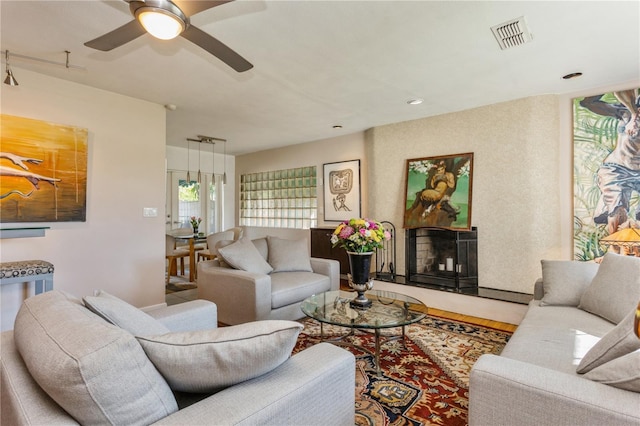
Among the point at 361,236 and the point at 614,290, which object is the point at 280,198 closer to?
the point at 361,236

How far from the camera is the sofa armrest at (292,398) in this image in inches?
35.1

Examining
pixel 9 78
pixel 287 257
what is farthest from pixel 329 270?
pixel 9 78

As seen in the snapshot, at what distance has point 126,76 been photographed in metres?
3.01

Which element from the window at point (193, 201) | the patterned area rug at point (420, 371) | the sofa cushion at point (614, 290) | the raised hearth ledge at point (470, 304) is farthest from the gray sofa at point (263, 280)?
the window at point (193, 201)

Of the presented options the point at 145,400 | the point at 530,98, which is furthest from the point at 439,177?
the point at 145,400

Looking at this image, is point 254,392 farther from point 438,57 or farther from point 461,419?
point 438,57

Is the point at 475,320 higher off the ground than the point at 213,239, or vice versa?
the point at 213,239

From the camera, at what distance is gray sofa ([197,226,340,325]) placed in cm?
295

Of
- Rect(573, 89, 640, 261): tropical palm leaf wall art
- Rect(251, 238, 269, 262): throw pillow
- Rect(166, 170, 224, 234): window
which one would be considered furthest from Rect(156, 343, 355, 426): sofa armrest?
Rect(166, 170, 224, 234): window

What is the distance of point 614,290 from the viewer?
2.05 m

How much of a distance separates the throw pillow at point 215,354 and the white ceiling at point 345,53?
6.23 feet

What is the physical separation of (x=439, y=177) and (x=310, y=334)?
8.64 feet

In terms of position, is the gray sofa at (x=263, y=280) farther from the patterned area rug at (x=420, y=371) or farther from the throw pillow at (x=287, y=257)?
the patterned area rug at (x=420, y=371)

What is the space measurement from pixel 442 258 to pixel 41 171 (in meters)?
4.56
